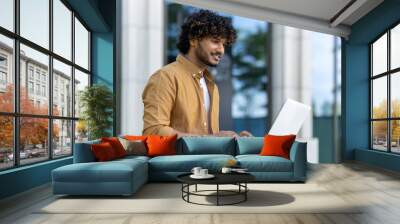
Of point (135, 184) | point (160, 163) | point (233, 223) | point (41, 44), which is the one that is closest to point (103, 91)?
point (41, 44)

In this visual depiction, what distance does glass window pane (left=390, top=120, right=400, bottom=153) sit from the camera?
7.37 m

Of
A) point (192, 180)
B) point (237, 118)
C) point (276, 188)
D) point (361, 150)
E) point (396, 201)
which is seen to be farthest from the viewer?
point (237, 118)

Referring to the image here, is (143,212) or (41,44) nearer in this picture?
(143,212)

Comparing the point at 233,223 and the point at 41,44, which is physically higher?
the point at 41,44

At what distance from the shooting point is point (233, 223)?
329 centimetres

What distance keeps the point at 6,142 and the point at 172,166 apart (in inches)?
80.3

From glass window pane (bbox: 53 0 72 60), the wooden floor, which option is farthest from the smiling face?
the wooden floor

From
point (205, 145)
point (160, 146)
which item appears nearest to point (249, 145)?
point (205, 145)

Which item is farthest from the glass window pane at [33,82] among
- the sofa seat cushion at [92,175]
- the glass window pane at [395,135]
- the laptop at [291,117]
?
the glass window pane at [395,135]

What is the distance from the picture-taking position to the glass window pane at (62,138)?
6.20m

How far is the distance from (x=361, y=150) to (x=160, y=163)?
5.15 m

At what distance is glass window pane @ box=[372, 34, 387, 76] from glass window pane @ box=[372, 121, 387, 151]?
109cm

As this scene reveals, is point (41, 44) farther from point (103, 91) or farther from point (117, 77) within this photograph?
point (117, 77)

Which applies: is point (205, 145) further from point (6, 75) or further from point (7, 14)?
point (7, 14)
